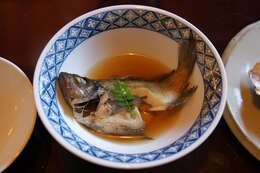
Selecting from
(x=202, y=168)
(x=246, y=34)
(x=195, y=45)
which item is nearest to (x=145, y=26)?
(x=195, y=45)

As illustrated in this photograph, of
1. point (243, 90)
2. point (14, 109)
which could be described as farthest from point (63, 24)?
point (243, 90)

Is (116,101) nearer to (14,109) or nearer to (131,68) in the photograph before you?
(131,68)

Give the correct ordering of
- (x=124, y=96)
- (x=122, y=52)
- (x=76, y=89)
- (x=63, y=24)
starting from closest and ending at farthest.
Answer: (x=76, y=89), (x=124, y=96), (x=122, y=52), (x=63, y=24)

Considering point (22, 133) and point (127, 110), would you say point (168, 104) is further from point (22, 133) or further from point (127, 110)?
point (22, 133)

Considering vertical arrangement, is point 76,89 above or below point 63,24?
below

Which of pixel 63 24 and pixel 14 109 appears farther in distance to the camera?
pixel 63 24

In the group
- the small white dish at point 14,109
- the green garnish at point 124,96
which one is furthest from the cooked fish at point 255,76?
the small white dish at point 14,109
